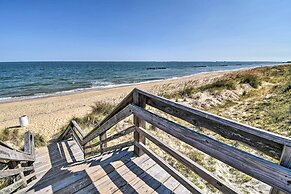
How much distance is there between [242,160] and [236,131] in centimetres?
20

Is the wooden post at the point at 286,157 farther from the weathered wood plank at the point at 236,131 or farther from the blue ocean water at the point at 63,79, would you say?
the blue ocean water at the point at 63,79

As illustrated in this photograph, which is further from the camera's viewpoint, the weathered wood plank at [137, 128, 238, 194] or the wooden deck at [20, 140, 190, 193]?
the wooden deck at [20, 140, 190, 193]

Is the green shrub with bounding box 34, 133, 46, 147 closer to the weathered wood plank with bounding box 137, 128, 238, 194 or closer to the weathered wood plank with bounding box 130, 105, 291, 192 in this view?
the weathered wood plank with bounding box 137, 128, 238, 194

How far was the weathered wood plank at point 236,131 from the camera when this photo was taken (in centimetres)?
105

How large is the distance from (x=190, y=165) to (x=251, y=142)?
765mm

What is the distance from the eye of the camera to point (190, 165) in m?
1.76

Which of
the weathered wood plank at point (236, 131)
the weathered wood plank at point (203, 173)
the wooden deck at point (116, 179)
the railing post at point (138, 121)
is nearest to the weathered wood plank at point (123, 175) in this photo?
the wooden deck at point (116, 179)

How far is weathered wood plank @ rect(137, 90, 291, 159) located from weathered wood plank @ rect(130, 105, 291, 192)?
81mm

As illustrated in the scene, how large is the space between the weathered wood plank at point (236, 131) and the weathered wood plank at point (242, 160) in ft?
0.26

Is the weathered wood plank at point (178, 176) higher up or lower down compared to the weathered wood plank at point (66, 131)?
higher up

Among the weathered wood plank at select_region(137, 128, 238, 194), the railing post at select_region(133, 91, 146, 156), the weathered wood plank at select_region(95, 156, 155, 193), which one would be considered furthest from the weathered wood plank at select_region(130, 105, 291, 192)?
the weathered wood plank at select_region(95, 156, 155, 193)

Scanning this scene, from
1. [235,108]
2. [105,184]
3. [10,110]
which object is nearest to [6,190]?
[105,184]

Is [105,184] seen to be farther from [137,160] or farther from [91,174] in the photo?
[137,160]

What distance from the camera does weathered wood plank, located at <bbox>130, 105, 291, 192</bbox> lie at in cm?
101
